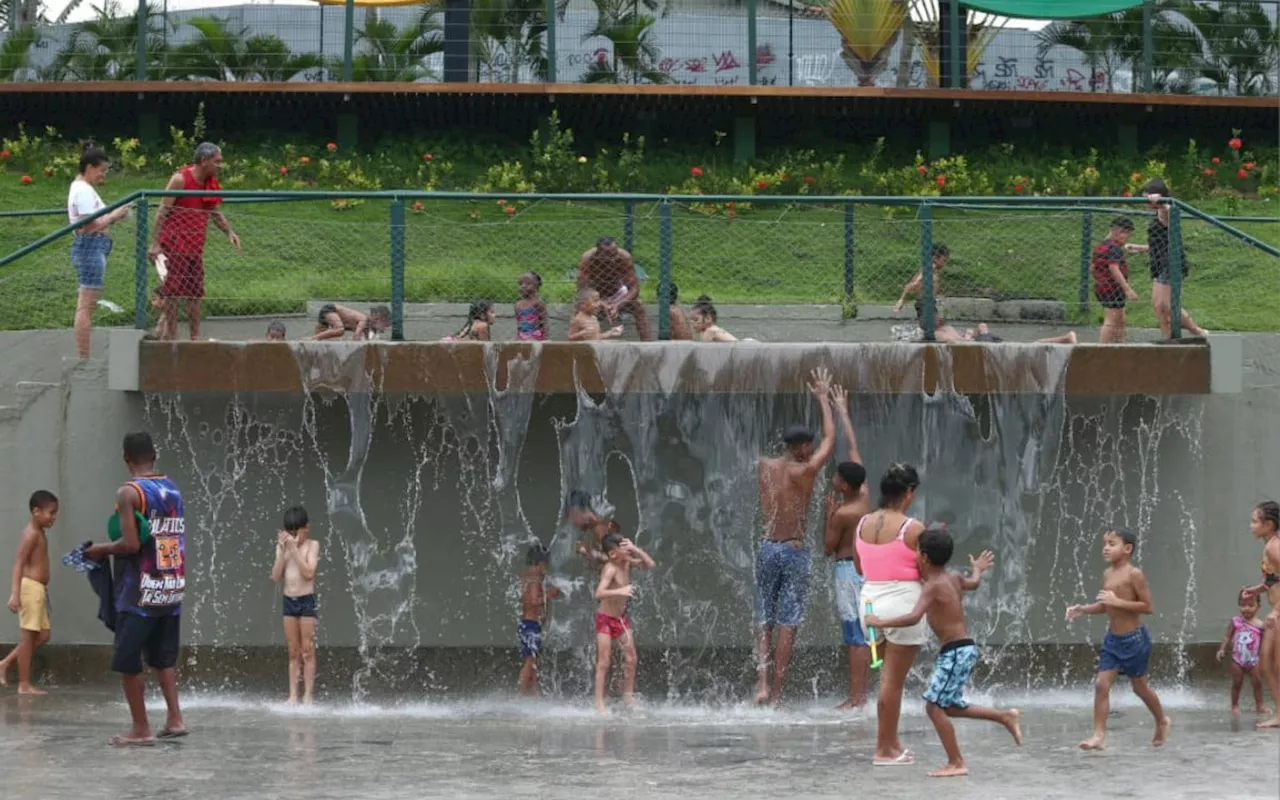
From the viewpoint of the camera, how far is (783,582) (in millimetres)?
12438

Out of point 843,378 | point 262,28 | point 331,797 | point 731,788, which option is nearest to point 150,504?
point 331,797

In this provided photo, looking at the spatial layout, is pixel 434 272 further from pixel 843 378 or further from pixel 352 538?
pixel 843 378

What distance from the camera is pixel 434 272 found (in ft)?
50.7

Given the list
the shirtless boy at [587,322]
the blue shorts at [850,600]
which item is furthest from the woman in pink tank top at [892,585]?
the shirtless boy at [587,322]

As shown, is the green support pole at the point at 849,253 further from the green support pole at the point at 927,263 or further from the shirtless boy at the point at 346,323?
the shirtless boy at the point at 346,323

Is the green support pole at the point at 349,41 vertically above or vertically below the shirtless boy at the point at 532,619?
above

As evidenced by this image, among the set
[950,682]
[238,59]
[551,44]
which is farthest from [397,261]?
[238,59]

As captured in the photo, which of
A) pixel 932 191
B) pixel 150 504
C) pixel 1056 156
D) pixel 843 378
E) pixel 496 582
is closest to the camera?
pixel 150 504

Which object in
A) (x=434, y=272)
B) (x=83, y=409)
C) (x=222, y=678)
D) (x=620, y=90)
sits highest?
(x=620, y=90)

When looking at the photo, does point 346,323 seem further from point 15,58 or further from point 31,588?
point 15,58

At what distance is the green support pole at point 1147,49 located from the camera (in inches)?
920

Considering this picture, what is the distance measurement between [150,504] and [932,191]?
12839mm

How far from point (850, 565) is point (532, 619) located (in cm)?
245

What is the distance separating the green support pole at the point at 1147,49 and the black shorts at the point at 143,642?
1674 centimetres
